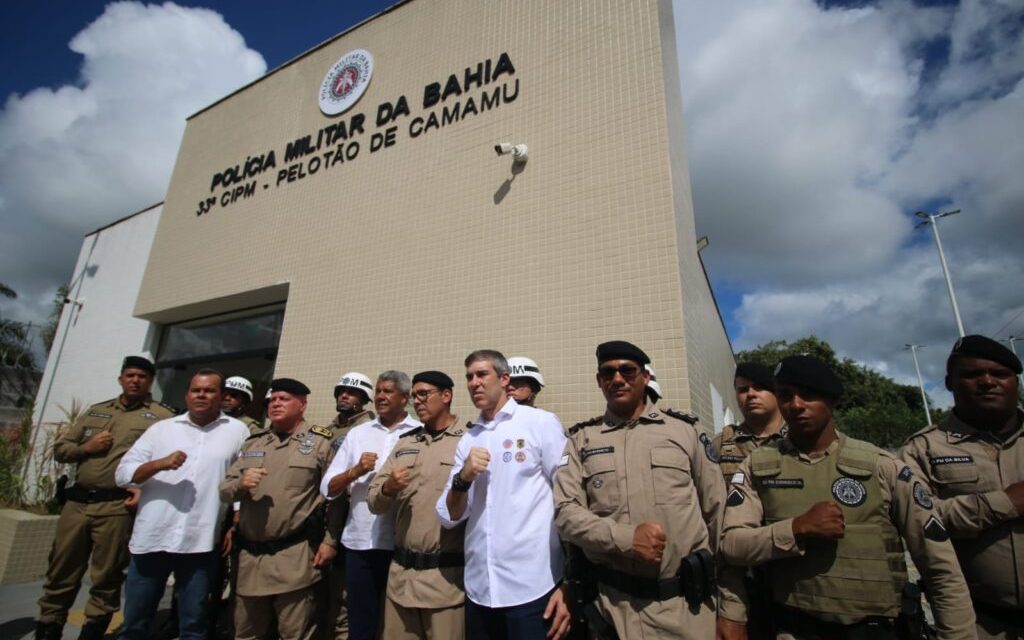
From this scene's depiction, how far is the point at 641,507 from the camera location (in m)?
1.88

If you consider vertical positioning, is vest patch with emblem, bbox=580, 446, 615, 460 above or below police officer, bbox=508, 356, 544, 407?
below

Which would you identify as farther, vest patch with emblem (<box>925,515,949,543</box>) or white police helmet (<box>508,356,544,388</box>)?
white police helmet (<box>508,356,544,388</box>)

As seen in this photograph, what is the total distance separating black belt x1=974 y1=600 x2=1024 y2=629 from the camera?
1785 mm

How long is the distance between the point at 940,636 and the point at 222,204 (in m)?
9.60

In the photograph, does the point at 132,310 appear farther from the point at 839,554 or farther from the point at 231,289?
the point at 839,554

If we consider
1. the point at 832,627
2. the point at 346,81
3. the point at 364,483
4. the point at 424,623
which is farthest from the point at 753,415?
the point at 346,81

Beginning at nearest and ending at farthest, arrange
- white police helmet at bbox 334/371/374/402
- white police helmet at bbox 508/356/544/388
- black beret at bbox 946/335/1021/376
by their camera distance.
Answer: black beret at bbox 946/335/1021/376, white police helmet at bbox 508/356/544/388, white police helmet at bbox 334/371/374/402

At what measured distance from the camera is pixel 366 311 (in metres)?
5.58

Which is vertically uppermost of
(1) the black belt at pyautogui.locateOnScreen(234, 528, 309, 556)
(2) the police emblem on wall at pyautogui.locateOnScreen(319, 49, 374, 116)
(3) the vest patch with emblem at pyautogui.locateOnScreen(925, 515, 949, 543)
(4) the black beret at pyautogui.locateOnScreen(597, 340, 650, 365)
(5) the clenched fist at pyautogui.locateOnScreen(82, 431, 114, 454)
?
(2) the police emblem on wall at pyautogui.locateOnScreen(319, 49, 374, 116)

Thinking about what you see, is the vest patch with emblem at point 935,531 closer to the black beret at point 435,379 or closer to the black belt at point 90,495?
the black beret at point 435,379

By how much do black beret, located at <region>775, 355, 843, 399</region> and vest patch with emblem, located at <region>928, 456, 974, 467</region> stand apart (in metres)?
0.64

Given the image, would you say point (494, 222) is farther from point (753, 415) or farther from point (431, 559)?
point (431, 559)

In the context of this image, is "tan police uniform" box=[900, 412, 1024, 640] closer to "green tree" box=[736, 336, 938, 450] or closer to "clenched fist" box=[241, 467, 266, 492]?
"clenched fist" box=[241, 467, 266, 492]

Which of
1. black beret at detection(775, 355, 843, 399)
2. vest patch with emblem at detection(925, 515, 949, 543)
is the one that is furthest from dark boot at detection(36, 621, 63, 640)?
vest patch with emblem at detection(925, 515, 949, 543)
